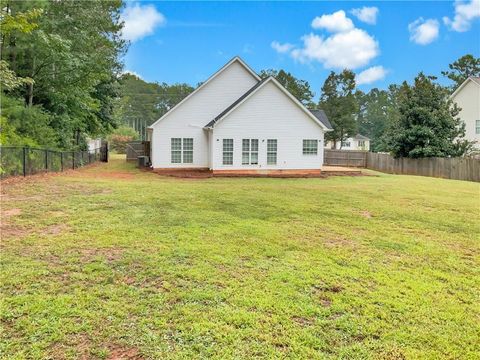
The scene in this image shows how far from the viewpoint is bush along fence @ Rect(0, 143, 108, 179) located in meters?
11.9

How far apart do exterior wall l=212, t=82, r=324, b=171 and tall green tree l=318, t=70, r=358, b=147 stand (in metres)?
31.0

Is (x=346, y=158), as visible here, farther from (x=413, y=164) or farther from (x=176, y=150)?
(x=176, y=150)

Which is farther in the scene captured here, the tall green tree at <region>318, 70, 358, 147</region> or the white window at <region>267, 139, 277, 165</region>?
the tall green tree at <region>318, 70, 358, 147</region>

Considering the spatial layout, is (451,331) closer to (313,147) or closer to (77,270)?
(77,270)

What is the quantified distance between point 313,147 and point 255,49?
13.5 meters

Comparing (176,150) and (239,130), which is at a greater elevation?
(239,130)

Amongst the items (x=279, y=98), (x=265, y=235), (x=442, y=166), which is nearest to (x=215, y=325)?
(x=265, y=235)

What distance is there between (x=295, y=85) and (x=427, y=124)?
34.1 m

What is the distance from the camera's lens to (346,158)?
32.6 meters

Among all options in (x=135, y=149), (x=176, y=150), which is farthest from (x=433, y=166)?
(x=135, y=149)

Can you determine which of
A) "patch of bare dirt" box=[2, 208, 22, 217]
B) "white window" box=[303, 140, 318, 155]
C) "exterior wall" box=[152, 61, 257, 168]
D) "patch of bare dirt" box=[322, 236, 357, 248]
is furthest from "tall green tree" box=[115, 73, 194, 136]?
"patch of bare dirt" box=[322, 236, 357, 248]

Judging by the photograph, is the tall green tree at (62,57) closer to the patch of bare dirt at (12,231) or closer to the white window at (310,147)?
the white window at (310,147)

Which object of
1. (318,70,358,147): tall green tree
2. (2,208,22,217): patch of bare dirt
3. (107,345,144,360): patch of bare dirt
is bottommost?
(107,345,144,360): patch of bare dirt

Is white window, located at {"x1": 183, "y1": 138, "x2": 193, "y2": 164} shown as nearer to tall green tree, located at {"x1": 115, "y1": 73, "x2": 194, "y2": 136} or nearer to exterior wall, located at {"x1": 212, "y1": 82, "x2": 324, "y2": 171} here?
exterior wall, located at {"x1": 212, "y1": 82, "x2": 324, "y2": 171}
